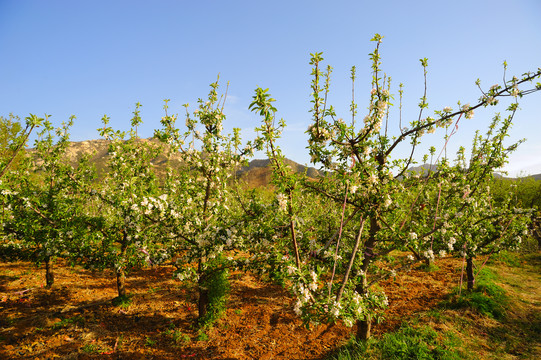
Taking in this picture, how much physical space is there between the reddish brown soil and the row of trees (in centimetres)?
124

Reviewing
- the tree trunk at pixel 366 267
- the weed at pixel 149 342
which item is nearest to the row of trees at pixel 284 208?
the tree trunk at pixel 366 267

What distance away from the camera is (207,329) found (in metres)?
8.08

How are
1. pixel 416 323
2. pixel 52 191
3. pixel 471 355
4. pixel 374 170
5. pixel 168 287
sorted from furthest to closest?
pixel 168 287 < pixel 52 191 < pixel 416 323 < pixel 471 355 < pixel 374 170

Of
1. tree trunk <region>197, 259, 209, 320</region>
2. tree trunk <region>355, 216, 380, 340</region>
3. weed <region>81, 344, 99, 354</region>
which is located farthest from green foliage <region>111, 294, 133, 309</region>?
tree trunk <region>355, 216, 380, 340</region>

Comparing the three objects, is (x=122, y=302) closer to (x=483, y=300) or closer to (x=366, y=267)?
(x=366, y=267)

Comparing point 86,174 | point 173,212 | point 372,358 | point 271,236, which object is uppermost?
point 86,174

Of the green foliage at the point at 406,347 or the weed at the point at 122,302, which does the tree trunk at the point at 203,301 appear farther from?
the green foliage at the point at 406,347

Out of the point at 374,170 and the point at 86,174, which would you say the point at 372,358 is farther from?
the point at 86,174

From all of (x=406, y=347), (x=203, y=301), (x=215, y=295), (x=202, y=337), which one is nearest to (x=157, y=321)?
(x=203, y=301)

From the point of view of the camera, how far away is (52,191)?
8555mm

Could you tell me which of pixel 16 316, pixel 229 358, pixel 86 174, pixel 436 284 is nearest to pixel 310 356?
pixel 229 358

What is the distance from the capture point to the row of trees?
15.0 feet

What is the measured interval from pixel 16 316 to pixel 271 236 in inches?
414

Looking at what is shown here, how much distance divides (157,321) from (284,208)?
7938mm
